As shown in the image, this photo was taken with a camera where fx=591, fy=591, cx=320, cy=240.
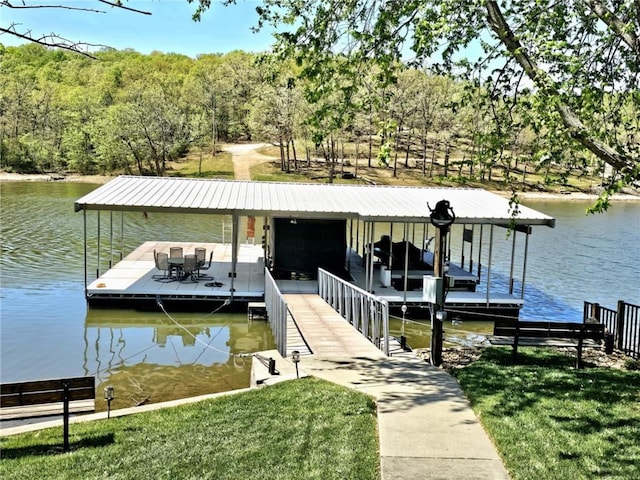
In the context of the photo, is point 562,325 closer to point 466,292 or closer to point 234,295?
point 466,292

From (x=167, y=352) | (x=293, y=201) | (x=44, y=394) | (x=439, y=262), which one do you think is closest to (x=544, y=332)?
(x=439, y=262)

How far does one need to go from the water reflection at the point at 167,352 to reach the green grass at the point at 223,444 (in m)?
2.77

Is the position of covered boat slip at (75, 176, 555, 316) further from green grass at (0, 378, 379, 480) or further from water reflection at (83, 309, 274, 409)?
green grass at (0, 378, 379, 480)

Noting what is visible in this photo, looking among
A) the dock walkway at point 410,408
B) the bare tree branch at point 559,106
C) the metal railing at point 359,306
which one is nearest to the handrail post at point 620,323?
the metal railing at point 359,306

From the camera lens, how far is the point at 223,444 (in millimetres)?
5695

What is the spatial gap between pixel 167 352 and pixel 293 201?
6.34 m

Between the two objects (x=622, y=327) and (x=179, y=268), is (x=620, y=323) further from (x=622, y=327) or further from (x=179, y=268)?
(x=179, y=268)

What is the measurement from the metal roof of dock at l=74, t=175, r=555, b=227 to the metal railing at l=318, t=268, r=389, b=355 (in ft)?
6.74

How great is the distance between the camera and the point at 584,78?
8.51 meters

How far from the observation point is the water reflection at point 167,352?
9961 millimetres

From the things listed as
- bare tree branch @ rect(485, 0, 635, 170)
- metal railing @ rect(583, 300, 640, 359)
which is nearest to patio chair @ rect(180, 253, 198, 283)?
metal railing @ rect(583, 300, 640, 359)

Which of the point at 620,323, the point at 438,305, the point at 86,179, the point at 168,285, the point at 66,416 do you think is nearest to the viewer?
the point at 66,416

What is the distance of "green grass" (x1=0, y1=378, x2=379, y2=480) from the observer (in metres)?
5.12

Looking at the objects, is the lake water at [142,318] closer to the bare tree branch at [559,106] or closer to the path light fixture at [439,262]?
the path light fixture at [439,262]
